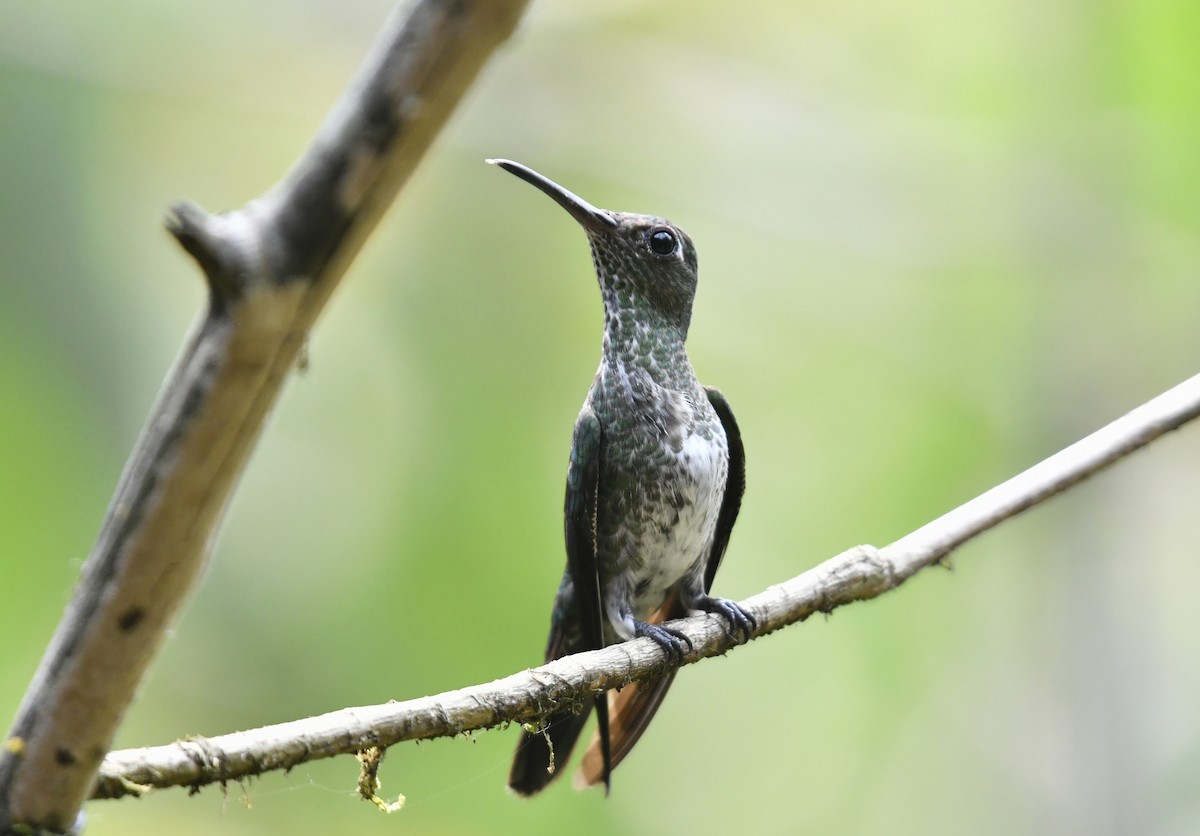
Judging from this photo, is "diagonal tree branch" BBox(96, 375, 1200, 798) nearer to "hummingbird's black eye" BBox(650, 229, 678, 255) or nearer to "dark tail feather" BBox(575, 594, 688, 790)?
"dark tail feather" BBox(575, 594, 688, 790)

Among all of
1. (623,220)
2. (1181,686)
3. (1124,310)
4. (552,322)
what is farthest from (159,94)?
(1181,686)

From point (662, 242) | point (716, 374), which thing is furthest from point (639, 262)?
point (716, 374)

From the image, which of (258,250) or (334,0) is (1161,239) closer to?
(334,0)

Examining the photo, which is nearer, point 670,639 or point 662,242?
point 670,639

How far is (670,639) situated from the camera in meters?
2.56

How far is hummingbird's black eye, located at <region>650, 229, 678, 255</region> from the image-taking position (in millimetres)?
3145

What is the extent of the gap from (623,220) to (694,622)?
1.18 meters

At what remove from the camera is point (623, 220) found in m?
3.13

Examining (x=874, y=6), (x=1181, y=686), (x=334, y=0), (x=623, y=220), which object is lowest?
(x=623, y=220)

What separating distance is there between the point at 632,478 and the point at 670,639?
22.3 inches

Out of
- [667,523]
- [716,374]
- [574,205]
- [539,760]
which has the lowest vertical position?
[539,760]

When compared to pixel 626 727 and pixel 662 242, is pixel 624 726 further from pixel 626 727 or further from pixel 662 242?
pixel 662 242

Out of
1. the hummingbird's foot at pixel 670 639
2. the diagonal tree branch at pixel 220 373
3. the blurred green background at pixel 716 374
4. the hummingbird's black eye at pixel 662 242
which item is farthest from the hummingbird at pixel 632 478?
the blurred green background at pixel 716 374

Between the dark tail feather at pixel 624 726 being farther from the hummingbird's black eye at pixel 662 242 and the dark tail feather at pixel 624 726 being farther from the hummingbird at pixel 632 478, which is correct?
the hummingbird's black eye at pixel 662 242
